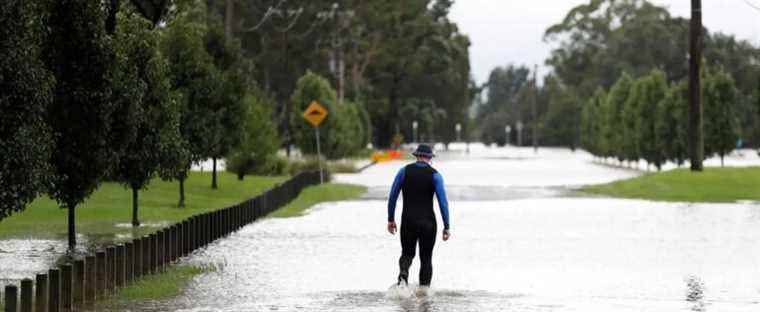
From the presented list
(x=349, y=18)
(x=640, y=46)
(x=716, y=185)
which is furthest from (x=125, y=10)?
(x=640, y=46)

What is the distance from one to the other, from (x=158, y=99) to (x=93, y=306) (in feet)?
36.7

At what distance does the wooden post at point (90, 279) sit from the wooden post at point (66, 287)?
2.44ft

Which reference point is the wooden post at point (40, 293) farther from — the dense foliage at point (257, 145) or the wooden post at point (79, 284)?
the dense foliage at point (257, 145)

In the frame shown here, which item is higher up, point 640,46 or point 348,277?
point 640,46

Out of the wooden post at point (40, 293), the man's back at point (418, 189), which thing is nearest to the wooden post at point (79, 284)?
the wooden post at point (40, 293)

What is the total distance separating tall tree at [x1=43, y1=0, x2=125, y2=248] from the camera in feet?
66.9

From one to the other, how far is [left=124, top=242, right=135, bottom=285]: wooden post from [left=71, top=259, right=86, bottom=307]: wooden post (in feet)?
6.63

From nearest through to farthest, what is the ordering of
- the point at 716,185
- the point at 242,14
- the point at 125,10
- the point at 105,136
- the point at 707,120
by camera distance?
the point at 105,136, the point at 125,10, the point at 716,185, the point at 707,120, the point at 242,14

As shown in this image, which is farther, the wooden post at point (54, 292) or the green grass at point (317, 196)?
the green grass at point (317, 196)

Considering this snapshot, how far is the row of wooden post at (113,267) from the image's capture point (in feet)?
39.5

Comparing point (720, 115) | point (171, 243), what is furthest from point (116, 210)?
point (720, 115)

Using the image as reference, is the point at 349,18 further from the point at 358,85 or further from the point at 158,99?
the point at 158,99

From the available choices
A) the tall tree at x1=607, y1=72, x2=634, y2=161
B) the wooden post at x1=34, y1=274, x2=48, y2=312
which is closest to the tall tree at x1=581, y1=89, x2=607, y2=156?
the tall tree at x1=607, y1=72, x2=634, y2=161

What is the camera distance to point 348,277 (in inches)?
678
